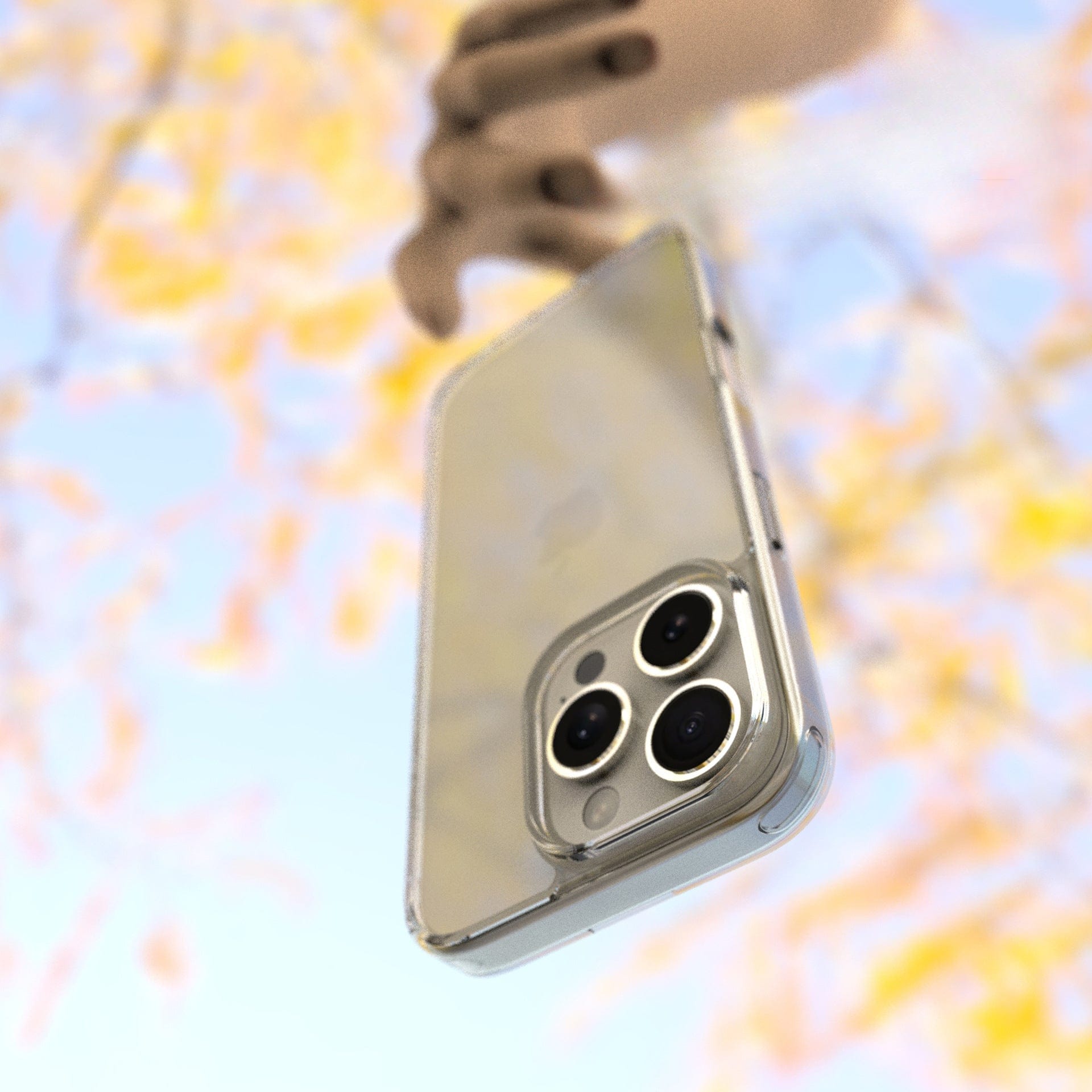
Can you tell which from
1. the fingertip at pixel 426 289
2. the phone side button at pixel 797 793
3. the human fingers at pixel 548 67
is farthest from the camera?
the fingertip at pixel 426 289

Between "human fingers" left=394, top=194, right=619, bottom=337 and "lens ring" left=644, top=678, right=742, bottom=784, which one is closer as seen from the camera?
"lens ring" left=644, top=678, right=742, bottom=784

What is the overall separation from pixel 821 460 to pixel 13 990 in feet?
2.12

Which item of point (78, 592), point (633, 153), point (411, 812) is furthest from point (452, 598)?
point (78, 592)

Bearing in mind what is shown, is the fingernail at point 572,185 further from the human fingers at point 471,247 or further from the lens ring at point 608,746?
the lens ring at point 608,746

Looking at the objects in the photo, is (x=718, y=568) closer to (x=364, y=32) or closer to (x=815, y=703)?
(x=815, y=703)

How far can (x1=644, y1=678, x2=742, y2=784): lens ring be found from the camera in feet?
0.93

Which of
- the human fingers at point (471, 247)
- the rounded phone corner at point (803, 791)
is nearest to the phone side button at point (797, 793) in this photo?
the rounded phone corner at point (803, 791)

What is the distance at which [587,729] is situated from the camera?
12.9 inches

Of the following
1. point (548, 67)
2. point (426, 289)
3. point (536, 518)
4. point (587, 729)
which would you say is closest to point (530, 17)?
point (548, 67)

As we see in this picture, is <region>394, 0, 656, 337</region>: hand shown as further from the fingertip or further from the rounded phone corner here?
the rounded phone corner

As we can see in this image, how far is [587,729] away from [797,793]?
3.2 inches

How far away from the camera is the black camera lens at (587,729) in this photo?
1.06 feet

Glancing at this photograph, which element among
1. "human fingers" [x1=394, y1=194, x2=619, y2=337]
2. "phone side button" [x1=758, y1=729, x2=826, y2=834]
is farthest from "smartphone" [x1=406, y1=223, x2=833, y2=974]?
"human fingers" [x1=394, y1=194, x2=619, y2=337]

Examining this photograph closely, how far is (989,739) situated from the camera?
0.63 metres
